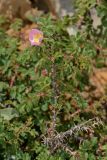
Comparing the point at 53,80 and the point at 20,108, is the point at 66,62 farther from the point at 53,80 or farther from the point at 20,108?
the point at 20,108

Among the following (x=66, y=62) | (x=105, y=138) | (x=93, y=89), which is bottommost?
(x=105, y=138)

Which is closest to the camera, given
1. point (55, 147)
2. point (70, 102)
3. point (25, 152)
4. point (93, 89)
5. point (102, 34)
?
point (55, 147)

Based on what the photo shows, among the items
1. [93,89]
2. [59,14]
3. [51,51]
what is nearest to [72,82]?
[51,51]

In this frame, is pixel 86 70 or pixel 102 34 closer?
pixel 86 70

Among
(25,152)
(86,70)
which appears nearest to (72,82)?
(86,70)

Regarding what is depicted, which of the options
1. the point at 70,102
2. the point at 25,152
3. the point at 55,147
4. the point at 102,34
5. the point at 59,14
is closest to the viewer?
the point at 55,147

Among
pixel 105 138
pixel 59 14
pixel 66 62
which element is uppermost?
pixel 59 14

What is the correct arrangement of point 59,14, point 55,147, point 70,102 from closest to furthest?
point 55,147 → point 70,102 → point 59,14

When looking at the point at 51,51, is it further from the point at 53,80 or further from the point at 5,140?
the point at 5,140

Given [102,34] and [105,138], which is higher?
[102,34]
